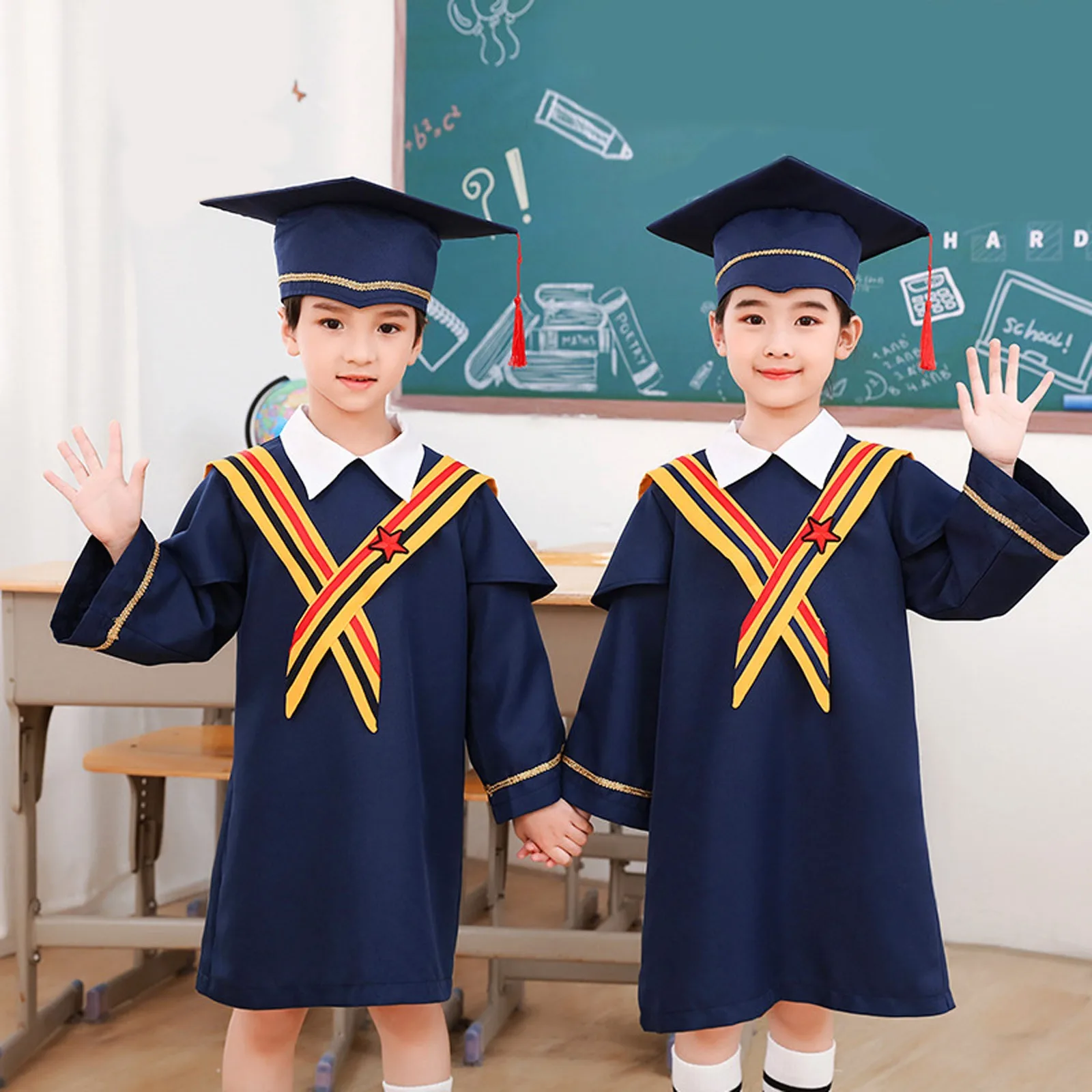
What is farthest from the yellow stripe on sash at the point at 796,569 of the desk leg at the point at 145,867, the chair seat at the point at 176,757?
the desk leg at the point at 145,867

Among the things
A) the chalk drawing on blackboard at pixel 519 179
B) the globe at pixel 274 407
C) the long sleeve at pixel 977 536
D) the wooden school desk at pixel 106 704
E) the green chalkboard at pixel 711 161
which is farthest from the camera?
the chalk drawing on blackboard at pixel 519 179

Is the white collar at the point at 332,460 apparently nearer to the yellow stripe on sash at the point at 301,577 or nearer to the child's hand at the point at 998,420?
the yellow stripe on sash at the point at 301,577

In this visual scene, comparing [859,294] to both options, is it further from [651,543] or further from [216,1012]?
[216,1012]

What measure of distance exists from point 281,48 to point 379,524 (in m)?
2.52

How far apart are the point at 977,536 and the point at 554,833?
687 mm

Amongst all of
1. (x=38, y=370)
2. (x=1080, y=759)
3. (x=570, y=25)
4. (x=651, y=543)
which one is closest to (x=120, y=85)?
(x=38, y=370)

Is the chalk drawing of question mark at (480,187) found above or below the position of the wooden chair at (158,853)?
above

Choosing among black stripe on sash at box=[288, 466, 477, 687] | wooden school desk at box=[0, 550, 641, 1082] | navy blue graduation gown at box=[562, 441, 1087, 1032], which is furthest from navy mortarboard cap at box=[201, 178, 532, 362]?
wooden school desk at box=[0, 550, 641, 1082]

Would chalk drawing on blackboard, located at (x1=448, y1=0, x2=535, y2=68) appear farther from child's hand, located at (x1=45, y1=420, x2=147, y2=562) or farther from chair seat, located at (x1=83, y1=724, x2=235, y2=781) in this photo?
child's hand, located at (x1=45, y1=420, x2=147, y2=562)

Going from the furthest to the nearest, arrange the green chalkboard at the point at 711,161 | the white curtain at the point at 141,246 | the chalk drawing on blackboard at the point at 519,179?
the chalk drawing on blackboard at the point at 519,179
the green chalkboard at the point at 711,161
the white curtain at the point at 141,246

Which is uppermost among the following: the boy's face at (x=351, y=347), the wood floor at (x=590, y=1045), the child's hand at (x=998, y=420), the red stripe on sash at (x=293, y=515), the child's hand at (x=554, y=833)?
the boy's face at (x=351, y=347)

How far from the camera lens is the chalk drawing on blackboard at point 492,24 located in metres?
3.53

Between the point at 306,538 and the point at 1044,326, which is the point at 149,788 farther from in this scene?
the point at 1044,326

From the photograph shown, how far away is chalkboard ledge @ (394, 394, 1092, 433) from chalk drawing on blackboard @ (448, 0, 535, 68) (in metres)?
0.97
